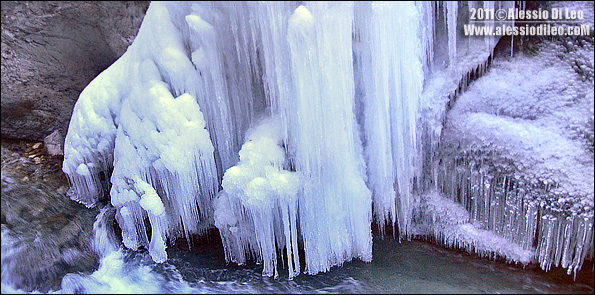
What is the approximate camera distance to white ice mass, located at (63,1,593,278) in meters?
3.73

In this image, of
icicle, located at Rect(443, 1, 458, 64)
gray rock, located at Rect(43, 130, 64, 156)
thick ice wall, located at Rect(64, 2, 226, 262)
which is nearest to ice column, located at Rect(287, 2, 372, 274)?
thick ice wall, located at Rect(64, 2, 226, 262)

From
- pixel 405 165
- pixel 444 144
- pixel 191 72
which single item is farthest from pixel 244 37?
pixel 444 144

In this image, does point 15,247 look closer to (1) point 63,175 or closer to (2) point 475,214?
(1) point 63,175

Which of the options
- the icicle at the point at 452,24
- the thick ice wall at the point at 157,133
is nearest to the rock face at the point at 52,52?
the thick ice wall at the point at 157,133

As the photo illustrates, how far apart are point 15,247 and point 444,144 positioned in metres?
4.51

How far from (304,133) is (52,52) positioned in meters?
3.82

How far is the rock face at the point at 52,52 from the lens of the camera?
5.15m

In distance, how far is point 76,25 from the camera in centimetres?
533

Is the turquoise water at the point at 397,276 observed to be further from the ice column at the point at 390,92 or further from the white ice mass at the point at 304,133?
the ice column at the point at 390,92

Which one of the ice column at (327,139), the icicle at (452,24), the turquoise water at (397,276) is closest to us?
the ice column at (327,139)

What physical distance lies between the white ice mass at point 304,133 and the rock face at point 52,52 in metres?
0.94

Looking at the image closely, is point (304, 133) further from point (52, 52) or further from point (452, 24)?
point (52, 52)

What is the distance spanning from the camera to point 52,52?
5.45m

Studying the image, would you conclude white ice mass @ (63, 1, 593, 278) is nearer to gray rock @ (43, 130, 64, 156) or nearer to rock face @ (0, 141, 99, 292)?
rock face @ (0, 141, 99, 292)
